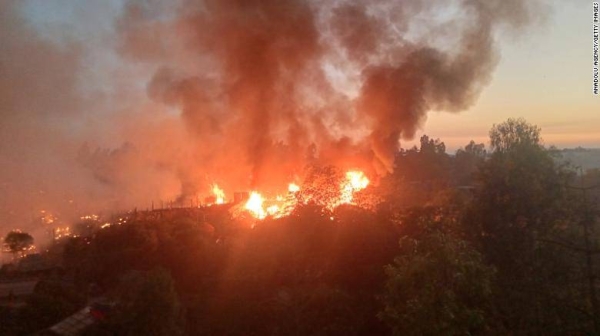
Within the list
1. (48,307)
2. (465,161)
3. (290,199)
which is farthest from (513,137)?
(465,161)

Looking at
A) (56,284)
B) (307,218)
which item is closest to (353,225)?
(307,218)

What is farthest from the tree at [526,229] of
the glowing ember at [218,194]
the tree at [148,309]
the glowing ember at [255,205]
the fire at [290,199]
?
the glowing ember at [218,194]

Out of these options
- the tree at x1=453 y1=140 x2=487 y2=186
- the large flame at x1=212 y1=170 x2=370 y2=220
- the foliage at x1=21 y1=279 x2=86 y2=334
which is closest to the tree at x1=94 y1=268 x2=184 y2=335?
the foliage at x1=21 y1=279 x2=86 y2=334

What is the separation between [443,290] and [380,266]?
8.13 m

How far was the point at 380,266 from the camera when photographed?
18.8 meters

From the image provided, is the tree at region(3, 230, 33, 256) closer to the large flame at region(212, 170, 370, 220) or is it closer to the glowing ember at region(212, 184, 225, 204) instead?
the large flame at region(212, 170, 370, 220)

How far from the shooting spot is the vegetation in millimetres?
11680

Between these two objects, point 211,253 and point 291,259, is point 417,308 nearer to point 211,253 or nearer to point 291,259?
point 291,259

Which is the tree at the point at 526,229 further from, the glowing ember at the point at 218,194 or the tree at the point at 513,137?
the glowing ember at the point at 218,194

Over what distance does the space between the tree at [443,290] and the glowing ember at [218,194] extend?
108 feet

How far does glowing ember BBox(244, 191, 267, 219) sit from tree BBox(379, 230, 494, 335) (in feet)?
58.9

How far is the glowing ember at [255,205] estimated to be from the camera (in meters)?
29.6

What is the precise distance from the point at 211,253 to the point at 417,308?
12972 mm

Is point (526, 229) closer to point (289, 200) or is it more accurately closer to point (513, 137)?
point (513, 137)
